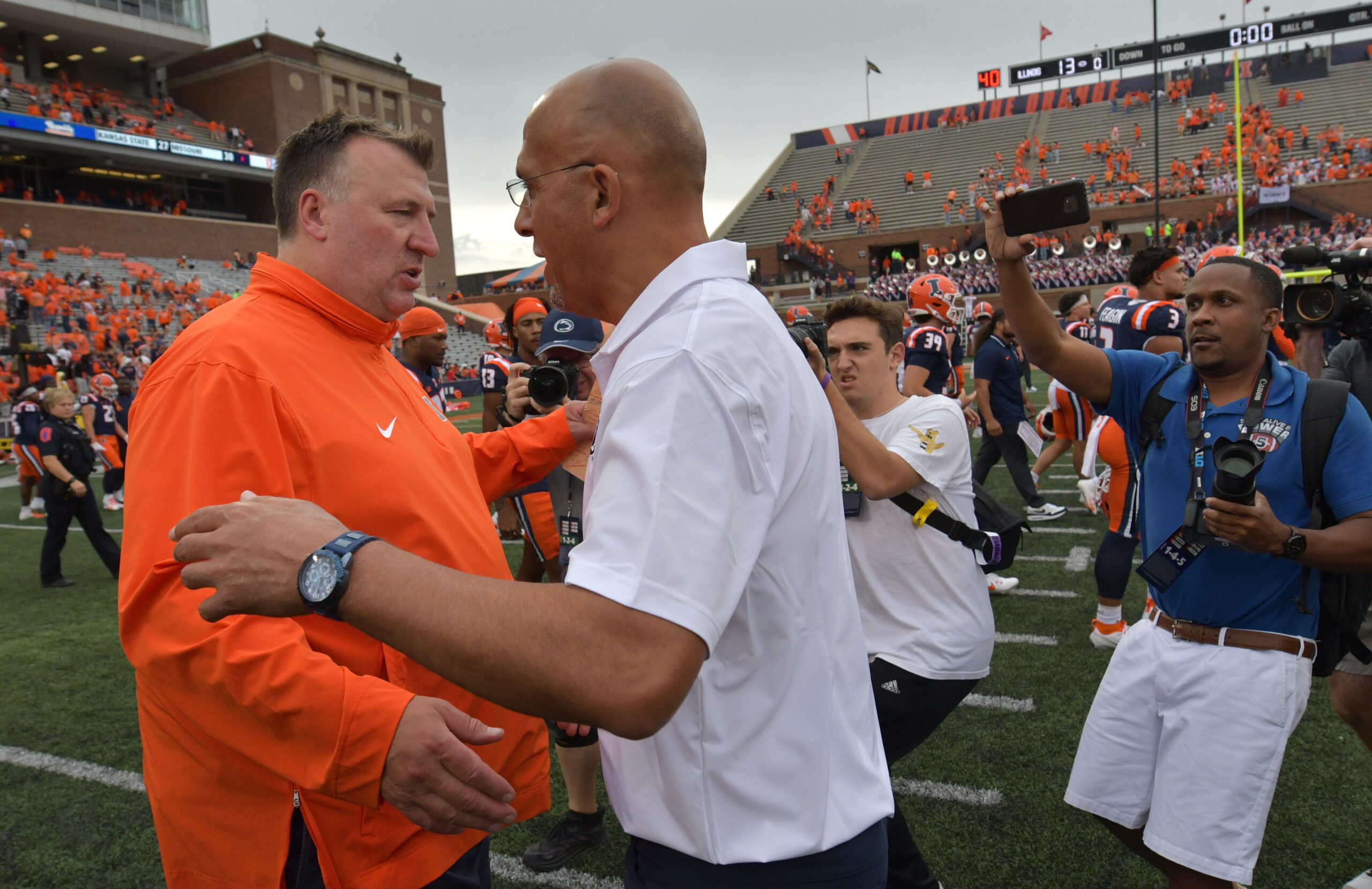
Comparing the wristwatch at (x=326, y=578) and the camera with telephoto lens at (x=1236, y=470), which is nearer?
the wristwatch at (x=326, y=578)

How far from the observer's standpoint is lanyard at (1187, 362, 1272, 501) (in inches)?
103

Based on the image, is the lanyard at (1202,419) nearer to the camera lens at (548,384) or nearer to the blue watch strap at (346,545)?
the camera lens at (548,384)

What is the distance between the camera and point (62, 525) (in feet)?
27.3

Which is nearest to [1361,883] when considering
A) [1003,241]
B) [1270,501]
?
[1270,501]

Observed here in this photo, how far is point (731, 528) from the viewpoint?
1.02 meters

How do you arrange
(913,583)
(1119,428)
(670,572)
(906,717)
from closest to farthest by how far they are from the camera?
(670,572) → (906,717) → (913,583) → (1119,428)

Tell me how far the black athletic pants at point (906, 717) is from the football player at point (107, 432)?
521 inches

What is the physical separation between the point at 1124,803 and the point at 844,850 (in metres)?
1.82

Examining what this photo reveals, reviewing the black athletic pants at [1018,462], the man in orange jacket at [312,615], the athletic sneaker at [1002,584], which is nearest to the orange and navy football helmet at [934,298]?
the black athletic pants at [1018,462]

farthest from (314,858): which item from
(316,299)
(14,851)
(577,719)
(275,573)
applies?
(14,851)

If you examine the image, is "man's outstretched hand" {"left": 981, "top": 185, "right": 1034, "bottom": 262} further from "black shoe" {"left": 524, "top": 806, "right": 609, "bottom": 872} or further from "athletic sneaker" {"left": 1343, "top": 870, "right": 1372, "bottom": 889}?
"black shoe" {"left": 524, "top": 806, "right": 609, "bottom": 872}

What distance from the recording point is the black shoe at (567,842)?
3449 mm

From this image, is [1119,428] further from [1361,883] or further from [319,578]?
[319,578]

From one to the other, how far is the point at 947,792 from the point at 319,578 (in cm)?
351
